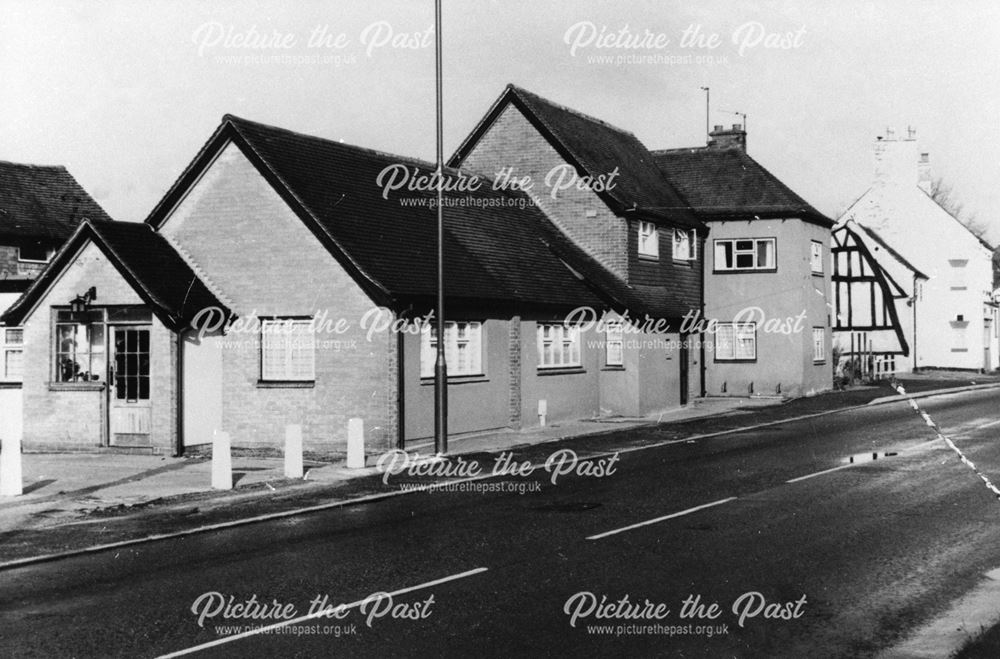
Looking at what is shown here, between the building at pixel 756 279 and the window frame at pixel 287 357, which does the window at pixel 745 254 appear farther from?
the window frame at pixel 287 357

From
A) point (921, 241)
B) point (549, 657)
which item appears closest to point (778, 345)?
point (921, 241)

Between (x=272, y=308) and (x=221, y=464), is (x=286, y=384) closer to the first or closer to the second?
(x=272, y=308)

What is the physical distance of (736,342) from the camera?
38.8 meters

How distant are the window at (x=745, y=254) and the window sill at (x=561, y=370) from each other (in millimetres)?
11684

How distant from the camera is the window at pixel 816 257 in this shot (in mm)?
39331

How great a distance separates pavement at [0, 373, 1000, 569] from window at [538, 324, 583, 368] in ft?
5.27

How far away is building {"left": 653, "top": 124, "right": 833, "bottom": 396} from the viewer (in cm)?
3803

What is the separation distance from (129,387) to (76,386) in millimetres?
1081

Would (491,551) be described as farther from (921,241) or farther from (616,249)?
(921,241)

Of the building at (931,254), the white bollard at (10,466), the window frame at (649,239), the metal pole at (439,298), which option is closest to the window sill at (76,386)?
the white bollard at (10,466)

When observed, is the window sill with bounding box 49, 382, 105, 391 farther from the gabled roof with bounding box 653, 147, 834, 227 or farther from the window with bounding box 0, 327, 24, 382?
the gabled roof with bounding box 653, 147, 834, 227

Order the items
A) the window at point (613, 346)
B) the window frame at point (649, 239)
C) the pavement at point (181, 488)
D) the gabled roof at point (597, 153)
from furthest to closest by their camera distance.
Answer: the window frame at point (649, 239) → the gabled roof at point (597, 153) → the window at point (613, 346) → the pavement at point (181, 488)

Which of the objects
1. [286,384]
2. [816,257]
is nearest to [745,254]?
[816,257]

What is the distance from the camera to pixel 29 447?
22656 mm
